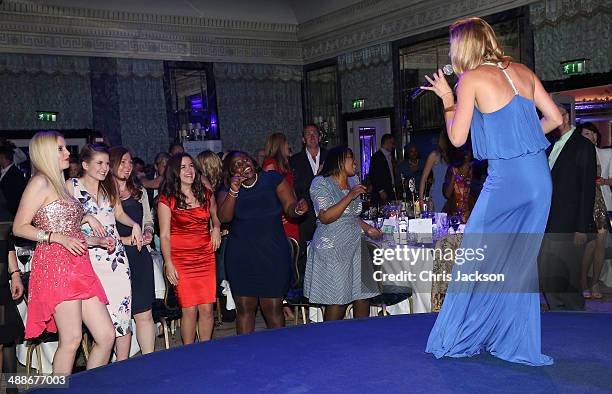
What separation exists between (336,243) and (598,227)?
10.2 feet

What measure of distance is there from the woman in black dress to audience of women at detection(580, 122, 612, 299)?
377 cm

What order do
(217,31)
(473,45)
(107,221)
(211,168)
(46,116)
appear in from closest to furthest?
(473,45), (107,221), (211,168), (46,116), (217,31)

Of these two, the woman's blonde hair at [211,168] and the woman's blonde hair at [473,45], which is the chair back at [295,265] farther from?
the woman's blonde hair at [473,45]

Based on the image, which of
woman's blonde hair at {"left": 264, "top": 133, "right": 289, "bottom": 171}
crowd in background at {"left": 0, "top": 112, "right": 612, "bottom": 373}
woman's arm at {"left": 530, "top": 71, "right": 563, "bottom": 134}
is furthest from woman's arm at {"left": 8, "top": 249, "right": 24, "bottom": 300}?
woman's arm at {"left": 530, "top": 71, "right": 563, "bottom": 134}

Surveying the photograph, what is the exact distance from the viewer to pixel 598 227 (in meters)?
6.14

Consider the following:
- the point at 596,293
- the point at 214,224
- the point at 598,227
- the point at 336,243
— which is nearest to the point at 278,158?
the point at 214,224

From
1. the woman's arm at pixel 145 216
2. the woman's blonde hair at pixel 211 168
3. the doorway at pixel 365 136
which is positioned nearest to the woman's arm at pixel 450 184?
the woman's blonde hair at pixel 211 168

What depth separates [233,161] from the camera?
13.9 feet

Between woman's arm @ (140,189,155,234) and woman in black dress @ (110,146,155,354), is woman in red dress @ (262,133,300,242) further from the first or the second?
woman in black dress @ (110,146,155,354)

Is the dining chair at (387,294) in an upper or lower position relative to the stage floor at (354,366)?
lower

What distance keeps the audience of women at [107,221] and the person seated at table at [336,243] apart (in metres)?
1.12

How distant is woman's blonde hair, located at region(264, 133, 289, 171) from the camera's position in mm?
5719

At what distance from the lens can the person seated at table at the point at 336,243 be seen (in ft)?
13.9

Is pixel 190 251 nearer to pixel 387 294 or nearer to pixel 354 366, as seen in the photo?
pixel 387 294
